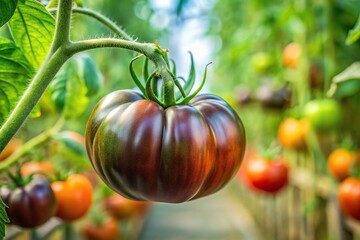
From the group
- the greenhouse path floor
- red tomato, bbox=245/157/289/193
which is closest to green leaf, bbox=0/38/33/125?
red tomato, bbox=245/157/289/193

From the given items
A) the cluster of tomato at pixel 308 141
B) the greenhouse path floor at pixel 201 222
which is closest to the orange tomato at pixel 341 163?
the cluster of tomato at pixel 308 141

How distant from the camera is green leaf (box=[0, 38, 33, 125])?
49cm

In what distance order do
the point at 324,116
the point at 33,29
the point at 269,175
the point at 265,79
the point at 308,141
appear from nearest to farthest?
the point at 33,29
the point at 324,116
the point at 308,141
the point at 269,175
the point at 265,79

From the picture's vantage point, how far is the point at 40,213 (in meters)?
0.59

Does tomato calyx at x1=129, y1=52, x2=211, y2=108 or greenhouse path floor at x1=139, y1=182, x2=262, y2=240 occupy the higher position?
tomato calyx at x1=129, y1=52, x2=211, y2=108

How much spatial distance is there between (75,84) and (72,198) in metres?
0.19

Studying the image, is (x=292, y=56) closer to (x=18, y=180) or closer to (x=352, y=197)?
(x=352, y=197)

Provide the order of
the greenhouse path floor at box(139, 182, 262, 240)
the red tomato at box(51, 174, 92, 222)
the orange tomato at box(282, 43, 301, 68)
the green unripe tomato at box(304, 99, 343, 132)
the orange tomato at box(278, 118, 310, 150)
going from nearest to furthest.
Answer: the red tomato at box(51, 174, 92, 222)
the green unripe tomato at box(304, 99, 343, 132)
the orange tomato at box(278, 118, 310, 150)
the orange tomato at box(282, 43, 301, 68)
the greenhouse path floor at box(139, 182, 262, 240)

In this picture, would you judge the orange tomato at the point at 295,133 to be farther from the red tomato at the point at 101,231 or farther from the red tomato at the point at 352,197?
the red tomato at the point at 101,231

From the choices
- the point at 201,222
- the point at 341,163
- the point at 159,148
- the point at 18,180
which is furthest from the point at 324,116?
the point at 201,222

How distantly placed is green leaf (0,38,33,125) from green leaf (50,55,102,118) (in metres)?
0.18

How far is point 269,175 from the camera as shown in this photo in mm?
1569

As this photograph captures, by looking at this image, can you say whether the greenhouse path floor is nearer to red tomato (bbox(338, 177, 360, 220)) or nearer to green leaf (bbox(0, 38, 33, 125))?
red tomato (bbox(338, 177, 360, 220))

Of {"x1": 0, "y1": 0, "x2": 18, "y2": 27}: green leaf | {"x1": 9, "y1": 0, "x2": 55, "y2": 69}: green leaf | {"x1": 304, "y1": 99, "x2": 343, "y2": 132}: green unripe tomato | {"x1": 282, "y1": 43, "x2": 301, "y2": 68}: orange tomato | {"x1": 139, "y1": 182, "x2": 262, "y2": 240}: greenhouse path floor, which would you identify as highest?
{"x1": 0, "y1": 0, "x2": 18, "y2": 27}: green leaf
